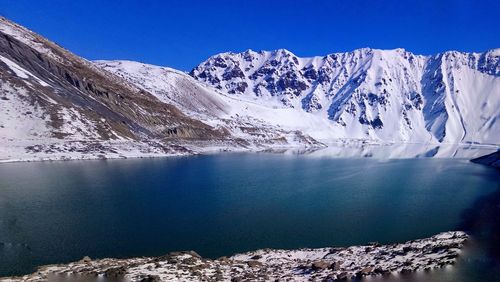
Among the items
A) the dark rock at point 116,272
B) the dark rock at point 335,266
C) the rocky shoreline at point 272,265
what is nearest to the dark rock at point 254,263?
the rocky shoreline at point 272,265

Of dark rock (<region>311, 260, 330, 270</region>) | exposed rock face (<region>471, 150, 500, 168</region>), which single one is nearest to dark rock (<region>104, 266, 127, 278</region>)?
dark rock (<region>311, 260, 330, 270</region>)

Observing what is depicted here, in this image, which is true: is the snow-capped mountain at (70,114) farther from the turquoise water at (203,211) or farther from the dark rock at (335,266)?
the dark rock at (335,266)

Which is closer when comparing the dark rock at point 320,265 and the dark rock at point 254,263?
the dark rock at point 320,265

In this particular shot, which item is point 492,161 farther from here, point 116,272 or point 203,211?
point 116,272

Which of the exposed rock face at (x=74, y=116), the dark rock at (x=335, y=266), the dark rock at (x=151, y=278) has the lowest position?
the dark rock at (x=335, y=266)

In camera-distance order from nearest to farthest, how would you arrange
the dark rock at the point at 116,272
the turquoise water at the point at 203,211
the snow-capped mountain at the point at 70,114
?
1. the dark rock at the point at 116,272
2. the turquoise water at the point at 203,211
3. the snow-capped mountain at the point at 70,114

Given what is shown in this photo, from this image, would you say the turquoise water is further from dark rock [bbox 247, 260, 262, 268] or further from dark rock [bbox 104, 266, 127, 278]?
dark rock [bbox 104, 266, 127, 278]
